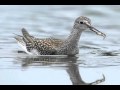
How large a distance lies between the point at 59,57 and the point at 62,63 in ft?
2.81

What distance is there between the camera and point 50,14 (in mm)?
25609

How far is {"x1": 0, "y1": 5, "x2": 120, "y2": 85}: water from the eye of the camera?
1756cm

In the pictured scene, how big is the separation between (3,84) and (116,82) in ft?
7.98

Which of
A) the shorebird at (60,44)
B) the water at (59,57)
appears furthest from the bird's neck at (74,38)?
the water at (59,57)

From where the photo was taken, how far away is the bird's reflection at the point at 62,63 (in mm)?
17547

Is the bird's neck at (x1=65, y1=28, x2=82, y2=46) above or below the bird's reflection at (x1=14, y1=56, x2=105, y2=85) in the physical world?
above

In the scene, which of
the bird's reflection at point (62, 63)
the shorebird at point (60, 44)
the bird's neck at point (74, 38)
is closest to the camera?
the bird's reflection at point (62, 63)

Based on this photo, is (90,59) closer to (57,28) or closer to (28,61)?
(28,61)

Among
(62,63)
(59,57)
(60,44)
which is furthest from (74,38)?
(62,63)

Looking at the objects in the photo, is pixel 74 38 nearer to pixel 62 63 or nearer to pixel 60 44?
pixel 60 44

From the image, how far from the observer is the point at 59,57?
1988cm

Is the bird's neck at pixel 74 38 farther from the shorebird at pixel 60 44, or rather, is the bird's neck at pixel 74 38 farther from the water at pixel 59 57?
the water at pixel 59 57

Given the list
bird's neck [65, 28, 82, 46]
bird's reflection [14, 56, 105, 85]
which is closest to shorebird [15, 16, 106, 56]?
bird's neck [65, 28, 82, 46]

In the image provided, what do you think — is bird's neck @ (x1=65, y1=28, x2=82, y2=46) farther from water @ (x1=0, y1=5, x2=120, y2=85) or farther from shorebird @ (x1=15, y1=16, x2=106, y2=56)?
water @ (x1=0, y1=5, x2=120, y2=85)
